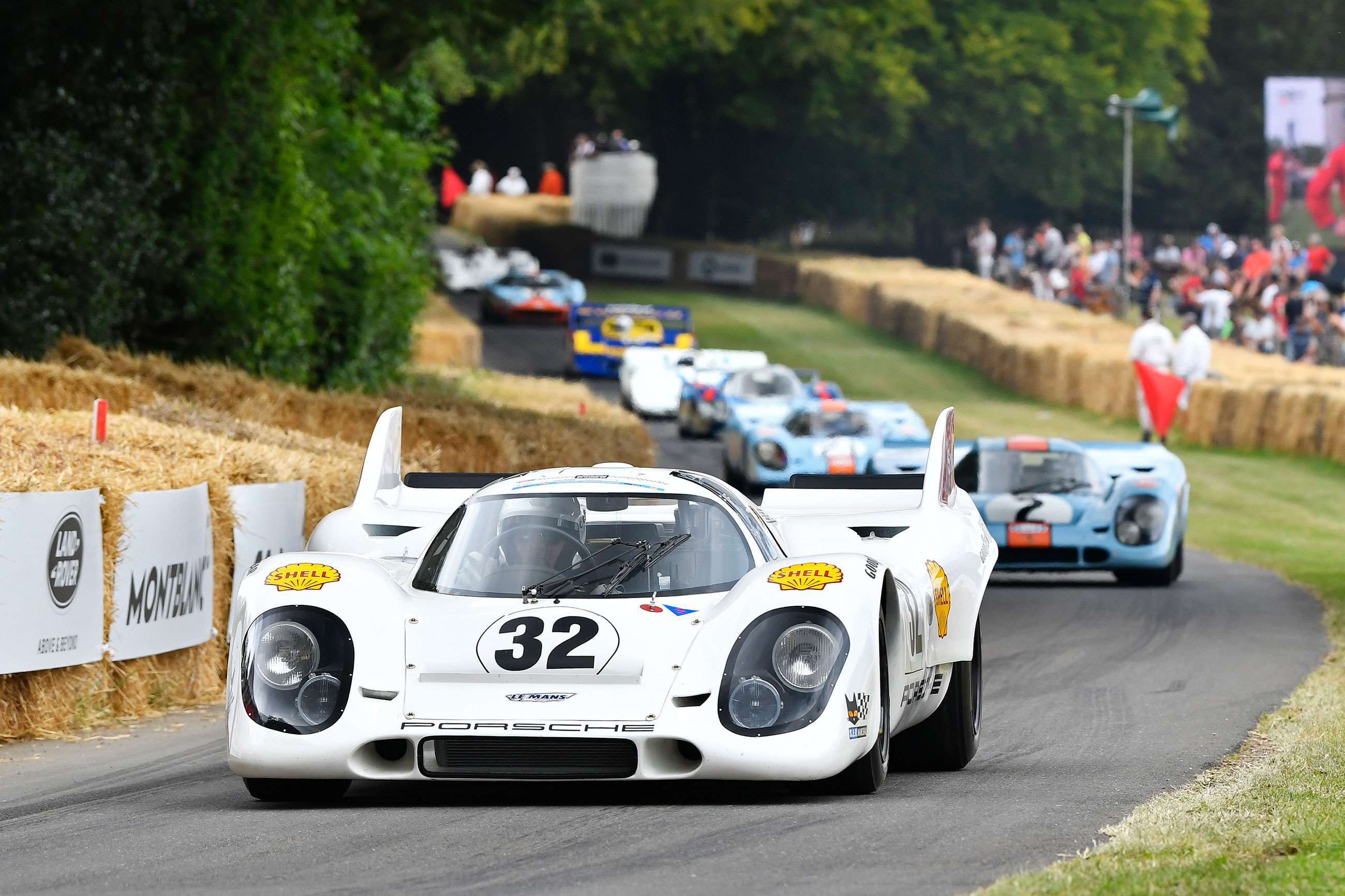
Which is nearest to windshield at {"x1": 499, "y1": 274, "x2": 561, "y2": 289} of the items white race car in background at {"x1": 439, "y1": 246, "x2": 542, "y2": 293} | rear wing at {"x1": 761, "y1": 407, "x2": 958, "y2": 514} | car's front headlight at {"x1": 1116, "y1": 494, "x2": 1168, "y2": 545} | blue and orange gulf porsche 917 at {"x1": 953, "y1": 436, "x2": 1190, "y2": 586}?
white race car in background at {"x1": 439, "y1": 246, "x2": 542, "y2": 293}

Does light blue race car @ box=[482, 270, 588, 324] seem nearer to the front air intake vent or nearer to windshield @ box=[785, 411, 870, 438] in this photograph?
windshield @ box=[785, 411, 870, 438]

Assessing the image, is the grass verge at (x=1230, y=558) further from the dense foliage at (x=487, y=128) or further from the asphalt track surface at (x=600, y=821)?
the dense foliage at (x=487, y=128)

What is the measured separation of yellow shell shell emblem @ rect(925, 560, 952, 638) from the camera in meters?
8.65

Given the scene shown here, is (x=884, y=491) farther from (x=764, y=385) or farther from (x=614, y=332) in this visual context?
(x=614, y=332)

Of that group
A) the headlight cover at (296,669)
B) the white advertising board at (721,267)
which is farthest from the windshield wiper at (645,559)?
the white advertising board at (721,267)

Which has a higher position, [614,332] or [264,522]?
[264,522]

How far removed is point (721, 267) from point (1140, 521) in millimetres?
47168

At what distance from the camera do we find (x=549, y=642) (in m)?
7.42

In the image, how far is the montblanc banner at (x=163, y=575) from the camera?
34.8 ft

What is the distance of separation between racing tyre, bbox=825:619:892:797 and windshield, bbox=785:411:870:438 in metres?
18.7

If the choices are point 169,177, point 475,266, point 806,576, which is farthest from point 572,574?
point 475,266

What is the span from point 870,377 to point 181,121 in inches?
1161

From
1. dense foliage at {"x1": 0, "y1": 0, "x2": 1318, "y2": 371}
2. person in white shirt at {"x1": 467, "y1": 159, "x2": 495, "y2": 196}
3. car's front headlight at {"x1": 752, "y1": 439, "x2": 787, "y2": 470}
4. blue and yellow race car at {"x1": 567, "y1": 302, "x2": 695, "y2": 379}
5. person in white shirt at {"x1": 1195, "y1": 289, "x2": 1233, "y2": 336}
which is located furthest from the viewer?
person in white shirt at {"x1": 467, "y1": 159, "x2": 495, "y2": 196}

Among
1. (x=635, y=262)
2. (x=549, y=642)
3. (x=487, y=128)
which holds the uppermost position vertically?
(x=487, y=128)
